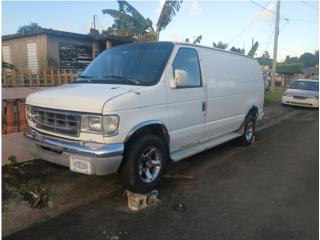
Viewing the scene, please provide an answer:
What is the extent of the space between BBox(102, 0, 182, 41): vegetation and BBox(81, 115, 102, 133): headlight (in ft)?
42.0

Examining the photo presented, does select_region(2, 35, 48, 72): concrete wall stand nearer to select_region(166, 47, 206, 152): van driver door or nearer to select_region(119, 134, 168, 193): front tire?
select_region(166, 47, 206, 152): van driver door

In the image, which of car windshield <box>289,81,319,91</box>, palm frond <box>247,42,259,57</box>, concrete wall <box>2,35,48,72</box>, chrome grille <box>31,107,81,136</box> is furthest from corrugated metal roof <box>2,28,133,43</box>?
palm frond <box>247,42,259,57</box>

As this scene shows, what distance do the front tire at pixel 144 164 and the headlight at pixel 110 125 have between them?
1.26 feet

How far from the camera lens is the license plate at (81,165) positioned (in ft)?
12.5

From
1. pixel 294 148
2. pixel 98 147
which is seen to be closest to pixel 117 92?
pixel 98 147

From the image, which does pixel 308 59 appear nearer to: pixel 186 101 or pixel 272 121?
pixel 272 121

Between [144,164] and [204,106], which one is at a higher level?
[204,106]

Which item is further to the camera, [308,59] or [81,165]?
[308,59]

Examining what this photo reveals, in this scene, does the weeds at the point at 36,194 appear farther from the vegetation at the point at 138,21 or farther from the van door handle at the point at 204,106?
the vegetation at the point at 138,21

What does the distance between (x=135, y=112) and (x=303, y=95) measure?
14138 mm

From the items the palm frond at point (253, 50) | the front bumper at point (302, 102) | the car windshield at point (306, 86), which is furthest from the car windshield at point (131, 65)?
the palm frond at point (253, 50)

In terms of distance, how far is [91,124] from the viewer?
387 cm

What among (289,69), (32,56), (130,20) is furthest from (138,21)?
(289,69)

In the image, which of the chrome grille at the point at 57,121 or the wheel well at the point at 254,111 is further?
the wheel well at the point at 254,111
